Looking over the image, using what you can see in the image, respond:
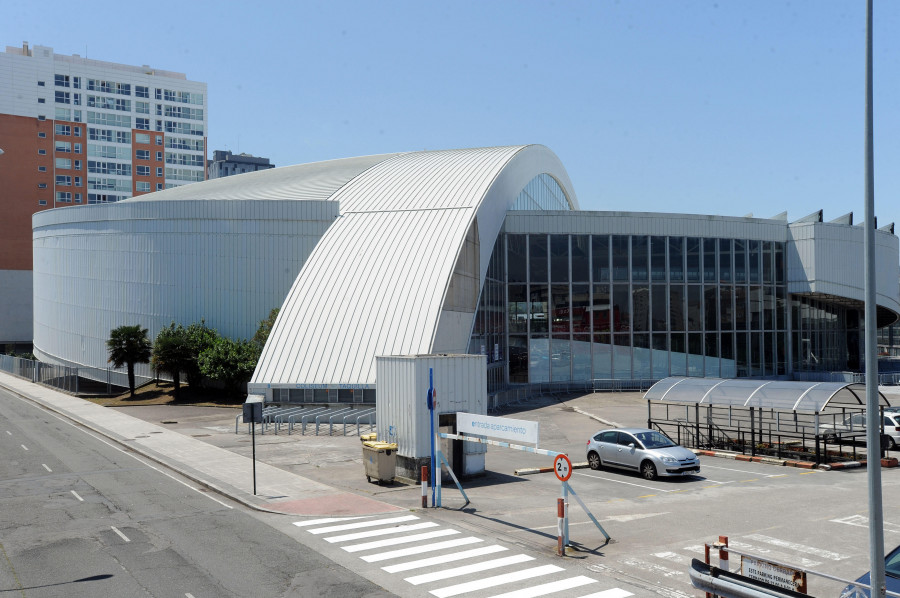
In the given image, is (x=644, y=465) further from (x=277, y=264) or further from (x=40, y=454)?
(x=277, y=264)

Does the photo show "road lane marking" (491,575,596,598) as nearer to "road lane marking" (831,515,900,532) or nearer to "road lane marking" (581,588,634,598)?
"road lane marking" (581,588,634,598)

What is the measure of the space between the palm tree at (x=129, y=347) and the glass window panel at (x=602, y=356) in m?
26.8

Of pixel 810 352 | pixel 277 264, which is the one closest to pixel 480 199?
pixel 277 264

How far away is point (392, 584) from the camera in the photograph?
12.7 m

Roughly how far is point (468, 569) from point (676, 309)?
120 ft

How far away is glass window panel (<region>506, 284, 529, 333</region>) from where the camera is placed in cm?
4625

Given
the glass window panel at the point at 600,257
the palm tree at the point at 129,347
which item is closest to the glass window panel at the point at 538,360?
the glass window panel at the point at 600,257

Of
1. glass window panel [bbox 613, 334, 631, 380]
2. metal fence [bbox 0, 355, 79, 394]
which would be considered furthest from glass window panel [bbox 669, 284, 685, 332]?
metal fence [bbox 0, 355, 79, 394]

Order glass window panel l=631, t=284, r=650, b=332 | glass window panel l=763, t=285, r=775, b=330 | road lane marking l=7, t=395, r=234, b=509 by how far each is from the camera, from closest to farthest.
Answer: road lane marking l=7, t=395, r=234, b=509 → glass window panel l=631, t=284, r=650, b=332 → glass window panel l=763, t=285, r=775, b=330

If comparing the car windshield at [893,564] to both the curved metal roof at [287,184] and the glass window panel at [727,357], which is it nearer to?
the glass window panel at [727,357]

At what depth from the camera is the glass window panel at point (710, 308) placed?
4775cm

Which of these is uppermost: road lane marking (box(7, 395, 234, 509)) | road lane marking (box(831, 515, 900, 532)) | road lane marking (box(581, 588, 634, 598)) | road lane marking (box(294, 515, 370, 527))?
road lane marking (box(581, 588, 634, 598))

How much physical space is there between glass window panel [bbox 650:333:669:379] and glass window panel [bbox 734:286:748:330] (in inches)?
205

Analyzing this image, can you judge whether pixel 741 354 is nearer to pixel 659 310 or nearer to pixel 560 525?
pixel 659 310
